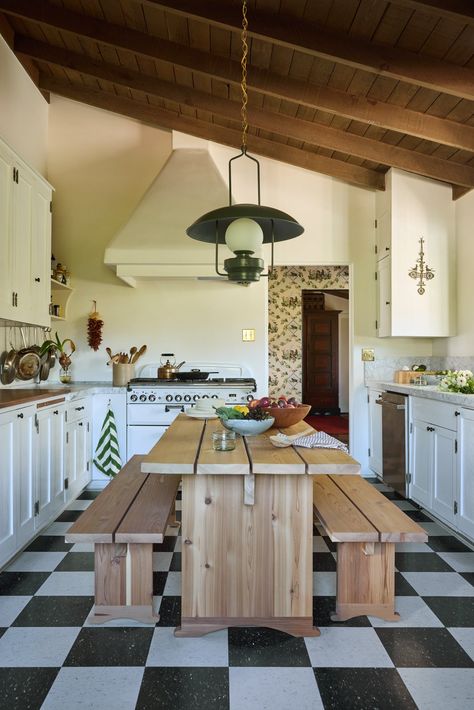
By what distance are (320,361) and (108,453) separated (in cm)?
476

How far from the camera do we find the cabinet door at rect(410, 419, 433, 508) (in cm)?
323

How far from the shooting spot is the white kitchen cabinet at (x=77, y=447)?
11.3 ft

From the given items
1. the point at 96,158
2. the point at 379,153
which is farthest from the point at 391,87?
the point at 96,158

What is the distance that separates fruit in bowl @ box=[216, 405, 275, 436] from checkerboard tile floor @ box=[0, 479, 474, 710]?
2.52 feet

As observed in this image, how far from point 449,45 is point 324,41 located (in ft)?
2.16

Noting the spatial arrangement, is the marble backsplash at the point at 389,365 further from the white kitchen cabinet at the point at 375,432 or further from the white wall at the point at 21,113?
the white wall at the point at 21,113

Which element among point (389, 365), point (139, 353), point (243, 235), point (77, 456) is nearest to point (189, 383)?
point (139, 353)

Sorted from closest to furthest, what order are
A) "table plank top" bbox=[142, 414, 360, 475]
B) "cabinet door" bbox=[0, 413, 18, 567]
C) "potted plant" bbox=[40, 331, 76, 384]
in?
"table plank top" bbox=[142, 414, 360, 475]
"cabinet door" bbox=[0, 413, 18, 567]
"potted plant" bbox=[40, 331, 76, 384]

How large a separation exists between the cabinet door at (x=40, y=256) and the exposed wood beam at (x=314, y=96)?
3.83ft

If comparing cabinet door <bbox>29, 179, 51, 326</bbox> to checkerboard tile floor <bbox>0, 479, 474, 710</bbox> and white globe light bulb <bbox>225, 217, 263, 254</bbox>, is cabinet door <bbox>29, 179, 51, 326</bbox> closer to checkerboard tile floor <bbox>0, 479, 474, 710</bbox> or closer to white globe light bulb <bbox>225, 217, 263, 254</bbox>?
checkerboard tile floor <bbox>0, 479, 474, 710</bbox>

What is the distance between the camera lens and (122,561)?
1.96 m

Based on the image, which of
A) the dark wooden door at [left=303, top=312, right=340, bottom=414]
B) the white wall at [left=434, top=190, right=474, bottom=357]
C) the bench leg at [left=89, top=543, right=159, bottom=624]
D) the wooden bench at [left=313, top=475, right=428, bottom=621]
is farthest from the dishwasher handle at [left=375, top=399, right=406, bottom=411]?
the dark wooden door at [left=303, top=312, right=340, bottom=414]

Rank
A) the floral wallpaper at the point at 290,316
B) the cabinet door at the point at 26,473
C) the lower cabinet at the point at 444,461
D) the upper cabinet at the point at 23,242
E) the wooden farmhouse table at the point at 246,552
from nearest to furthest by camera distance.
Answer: the wooden farmhouse table at the point at 246,552
the cabinet door at the point at 26,473
the lower cabinet at the point at 444,461
the upper cabinet at the point at 23,242
the floral wallpaper at the point at 290,316

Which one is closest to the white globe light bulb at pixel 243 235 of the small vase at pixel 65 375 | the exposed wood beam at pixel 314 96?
the exposed wood beam at pixel 314 96
